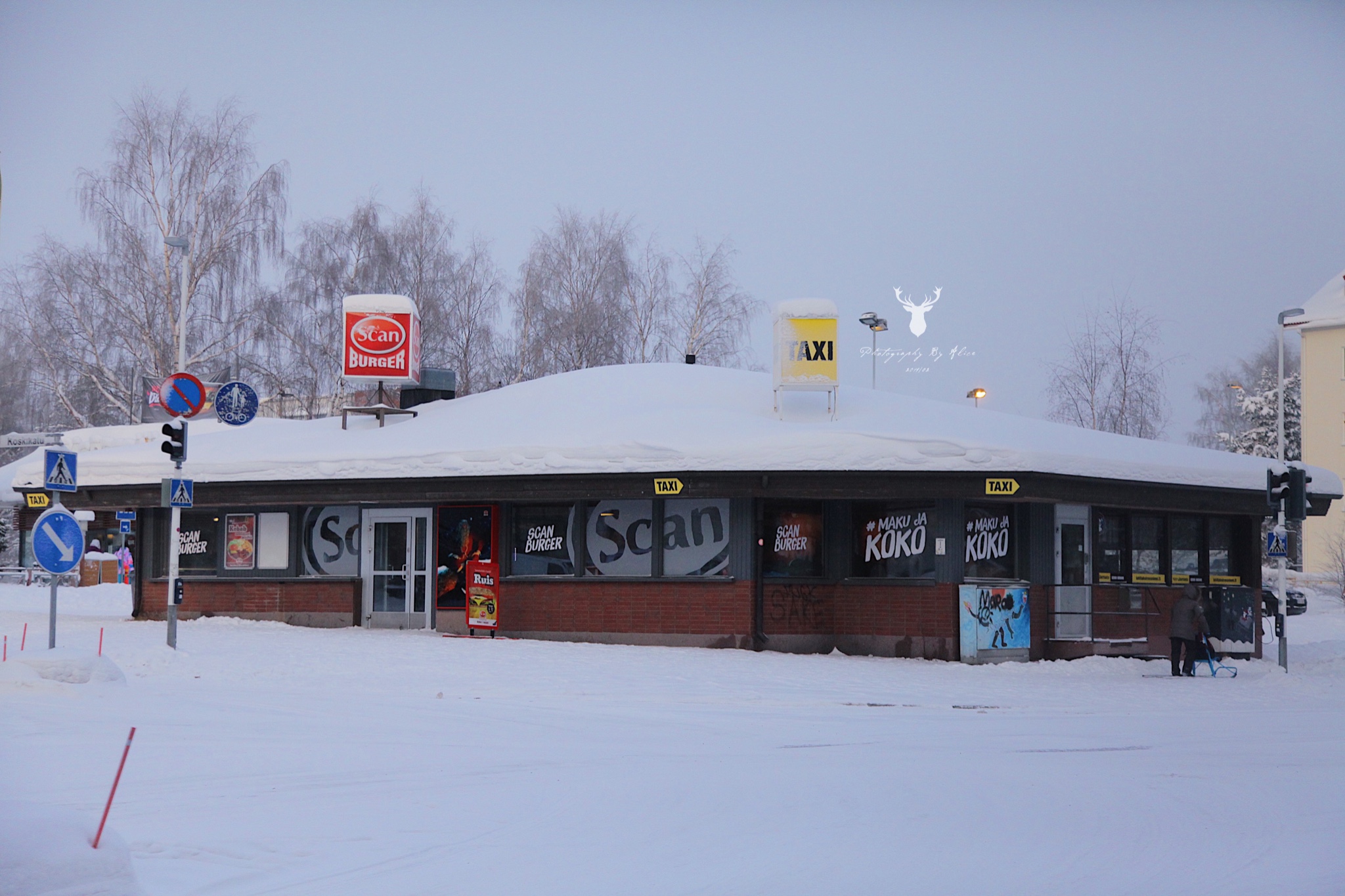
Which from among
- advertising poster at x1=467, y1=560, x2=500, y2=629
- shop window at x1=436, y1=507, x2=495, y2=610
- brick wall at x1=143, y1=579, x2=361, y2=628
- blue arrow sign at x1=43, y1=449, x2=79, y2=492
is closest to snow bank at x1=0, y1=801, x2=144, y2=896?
blue arrow sign at x1=43, y1=449, x2=79, y2=492

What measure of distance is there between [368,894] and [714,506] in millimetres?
15399

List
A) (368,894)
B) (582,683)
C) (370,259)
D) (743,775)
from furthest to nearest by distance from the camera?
(370,259), (582,683), (743,775), (368,894)

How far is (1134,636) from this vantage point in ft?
73.2

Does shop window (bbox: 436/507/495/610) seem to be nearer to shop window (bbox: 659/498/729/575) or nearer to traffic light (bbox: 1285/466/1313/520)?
shop window (bbox: 659/498/729/575)

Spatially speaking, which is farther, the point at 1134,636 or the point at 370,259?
the point at 370,259

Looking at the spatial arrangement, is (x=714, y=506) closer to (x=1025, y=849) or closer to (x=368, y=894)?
(x=1025, y=849)

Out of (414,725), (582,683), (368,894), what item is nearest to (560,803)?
(368,894)

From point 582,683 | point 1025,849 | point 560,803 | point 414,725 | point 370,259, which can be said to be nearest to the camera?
point 1025,849

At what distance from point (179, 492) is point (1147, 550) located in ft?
55.3

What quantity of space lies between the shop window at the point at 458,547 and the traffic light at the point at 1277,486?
1345 centimetres

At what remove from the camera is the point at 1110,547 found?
22562 mm

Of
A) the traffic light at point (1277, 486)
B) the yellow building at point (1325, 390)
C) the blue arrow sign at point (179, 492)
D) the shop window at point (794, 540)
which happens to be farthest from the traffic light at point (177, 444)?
the yellow building at point (1325, 390)

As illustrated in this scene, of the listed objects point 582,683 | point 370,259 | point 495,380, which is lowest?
point 582,683

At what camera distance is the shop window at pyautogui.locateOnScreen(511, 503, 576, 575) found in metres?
22.2
